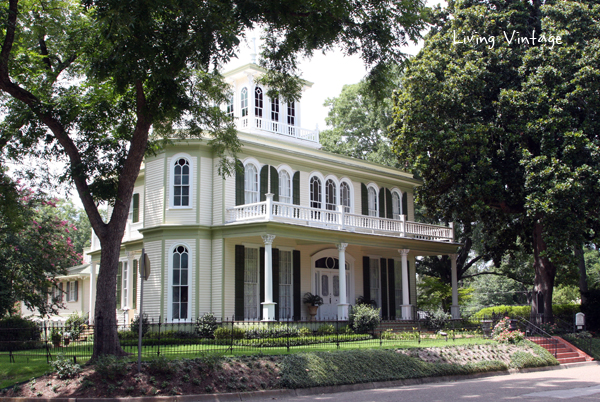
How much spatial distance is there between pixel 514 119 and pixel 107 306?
63.3ft

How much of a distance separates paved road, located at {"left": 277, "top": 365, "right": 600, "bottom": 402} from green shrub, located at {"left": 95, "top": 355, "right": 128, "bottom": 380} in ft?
11.6

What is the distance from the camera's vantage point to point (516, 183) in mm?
26125

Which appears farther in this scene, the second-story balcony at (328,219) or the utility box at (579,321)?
the utility box at (579,321)

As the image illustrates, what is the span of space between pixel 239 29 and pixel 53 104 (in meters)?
5.44

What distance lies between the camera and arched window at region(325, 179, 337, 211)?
96.0 feet

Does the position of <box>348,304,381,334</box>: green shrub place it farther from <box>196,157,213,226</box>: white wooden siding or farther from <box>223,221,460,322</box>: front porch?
<box>196,157,213,226</box>: white wooden siding

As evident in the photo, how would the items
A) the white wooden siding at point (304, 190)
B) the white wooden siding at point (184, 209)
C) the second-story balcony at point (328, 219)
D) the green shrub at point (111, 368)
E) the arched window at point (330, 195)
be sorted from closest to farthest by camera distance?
the green shrub at point (111, 368)
the second-story balcony at point (328, 219)
the white wooden siding at point (184, 209)
the white wooden siding at point (304, 190)
the arched window at point (330, 195)

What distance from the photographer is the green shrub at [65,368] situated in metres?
12.6

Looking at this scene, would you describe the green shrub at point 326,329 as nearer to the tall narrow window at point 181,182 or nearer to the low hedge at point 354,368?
the low hedge at point 354,368

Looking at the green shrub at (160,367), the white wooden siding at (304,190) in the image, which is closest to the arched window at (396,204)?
the white wooden siding at (304,190)

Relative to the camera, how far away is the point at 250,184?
2605 centimetres

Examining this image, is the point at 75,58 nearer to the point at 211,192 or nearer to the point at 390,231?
the point at 211,192

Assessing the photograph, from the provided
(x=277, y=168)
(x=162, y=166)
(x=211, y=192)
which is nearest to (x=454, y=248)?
(x=277, y=168)

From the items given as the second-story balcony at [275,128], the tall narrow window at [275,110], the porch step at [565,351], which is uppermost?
the tall narrow window at [275,110]
